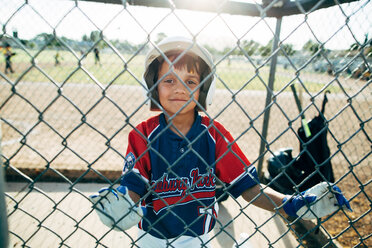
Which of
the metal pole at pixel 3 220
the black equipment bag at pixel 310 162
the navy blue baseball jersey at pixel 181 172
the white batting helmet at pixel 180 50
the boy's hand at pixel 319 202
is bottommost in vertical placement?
the black equipment bag at pixel 310 162

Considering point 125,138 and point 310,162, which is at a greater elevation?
point 125,138

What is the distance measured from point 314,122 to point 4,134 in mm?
5753

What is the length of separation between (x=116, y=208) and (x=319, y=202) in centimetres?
106

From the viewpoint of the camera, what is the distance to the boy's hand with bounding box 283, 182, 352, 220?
1.20 meters

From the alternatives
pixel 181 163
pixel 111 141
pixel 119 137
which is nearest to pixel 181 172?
pixel 181 163

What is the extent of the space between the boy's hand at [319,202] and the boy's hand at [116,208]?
2.74ft

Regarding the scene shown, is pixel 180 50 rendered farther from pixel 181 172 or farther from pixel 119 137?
pixel 119 137

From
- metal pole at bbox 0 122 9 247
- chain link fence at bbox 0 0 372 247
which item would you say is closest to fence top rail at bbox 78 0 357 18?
chain link fence at bbox 0 0 372 247

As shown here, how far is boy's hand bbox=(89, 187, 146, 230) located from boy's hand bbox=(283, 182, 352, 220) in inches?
32.8

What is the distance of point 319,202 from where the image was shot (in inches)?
48.4

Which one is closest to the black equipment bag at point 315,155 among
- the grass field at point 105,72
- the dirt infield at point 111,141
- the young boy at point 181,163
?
the dirt infield at point 111,141

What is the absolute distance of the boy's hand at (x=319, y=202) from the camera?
3.92 ft

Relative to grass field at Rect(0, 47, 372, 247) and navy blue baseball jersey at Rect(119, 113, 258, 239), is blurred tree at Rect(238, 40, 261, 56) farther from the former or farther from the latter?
navy blue baseball jersey at Rect(119, 113, 258, 239)

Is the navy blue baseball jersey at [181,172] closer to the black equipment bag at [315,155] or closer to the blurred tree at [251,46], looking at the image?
the black equipment bag at [315,155]
